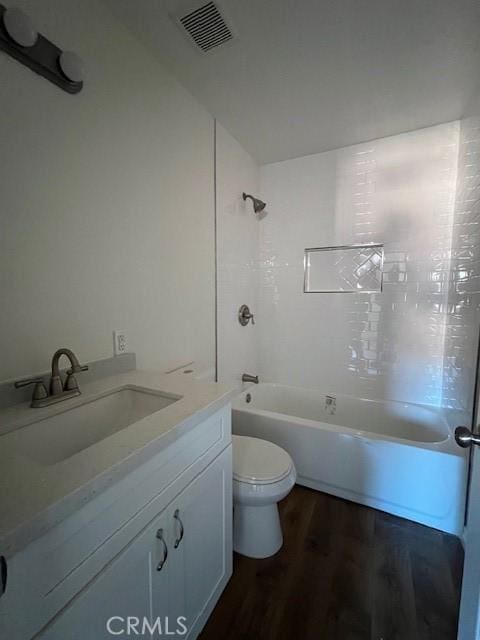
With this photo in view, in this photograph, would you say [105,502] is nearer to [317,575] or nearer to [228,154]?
[317,575]

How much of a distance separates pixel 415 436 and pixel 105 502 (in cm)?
217

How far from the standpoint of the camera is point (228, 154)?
208cm

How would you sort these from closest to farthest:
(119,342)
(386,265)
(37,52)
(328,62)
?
1. (37,52)
2. (119,342)
3. (328,62)
4. (386,265)

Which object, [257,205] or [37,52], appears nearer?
[37,52]

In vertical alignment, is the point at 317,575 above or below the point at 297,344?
below

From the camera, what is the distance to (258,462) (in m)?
1.35

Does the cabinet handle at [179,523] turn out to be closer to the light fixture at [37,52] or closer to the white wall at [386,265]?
the light fixture at [37,52]

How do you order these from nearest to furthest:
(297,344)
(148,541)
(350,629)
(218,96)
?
(148,541)
(350,629)
(218,96)
(297,344)

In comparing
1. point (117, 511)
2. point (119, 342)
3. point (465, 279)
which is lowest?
point (117, 511)

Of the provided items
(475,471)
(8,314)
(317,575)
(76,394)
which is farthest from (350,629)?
(8,314)

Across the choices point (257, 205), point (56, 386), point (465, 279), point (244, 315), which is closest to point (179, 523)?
point (56, 386)

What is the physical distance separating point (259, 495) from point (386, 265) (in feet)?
6.04

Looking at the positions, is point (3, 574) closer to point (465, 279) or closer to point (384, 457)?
point (384, 457)

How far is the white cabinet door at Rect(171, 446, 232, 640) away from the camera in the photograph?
0.85m
